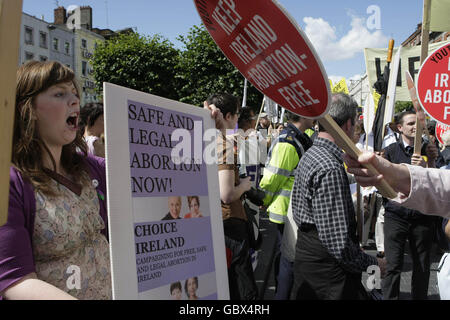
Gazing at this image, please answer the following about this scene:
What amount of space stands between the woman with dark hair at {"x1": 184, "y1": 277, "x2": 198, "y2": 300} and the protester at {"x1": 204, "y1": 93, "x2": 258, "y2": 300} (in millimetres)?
1293

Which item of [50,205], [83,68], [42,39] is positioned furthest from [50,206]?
[83,68]

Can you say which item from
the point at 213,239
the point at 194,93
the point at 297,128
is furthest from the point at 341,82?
the point at 194,93

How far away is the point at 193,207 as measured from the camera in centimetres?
154

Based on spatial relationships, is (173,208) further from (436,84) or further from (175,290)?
(436,84)

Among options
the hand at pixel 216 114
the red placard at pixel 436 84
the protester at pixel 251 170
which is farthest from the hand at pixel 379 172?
the red placard at pixel 436 84

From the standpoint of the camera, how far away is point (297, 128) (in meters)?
3.73

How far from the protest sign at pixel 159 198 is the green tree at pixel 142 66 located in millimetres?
28846

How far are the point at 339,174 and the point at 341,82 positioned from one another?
23.1ft

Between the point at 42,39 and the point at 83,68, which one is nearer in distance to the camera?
the point at 42,39

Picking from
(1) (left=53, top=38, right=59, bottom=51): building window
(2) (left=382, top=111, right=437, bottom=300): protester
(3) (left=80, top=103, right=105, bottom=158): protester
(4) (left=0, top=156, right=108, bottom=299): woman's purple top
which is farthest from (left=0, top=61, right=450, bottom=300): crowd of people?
(1) (left=53, top=38, right=59, bottom=51): building window

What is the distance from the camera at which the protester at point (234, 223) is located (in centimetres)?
275

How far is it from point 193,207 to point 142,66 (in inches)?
1188

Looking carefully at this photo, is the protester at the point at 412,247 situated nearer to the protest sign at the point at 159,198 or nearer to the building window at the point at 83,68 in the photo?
the protest sign at the point at 159,198
